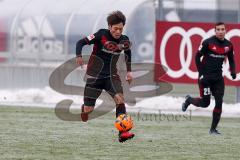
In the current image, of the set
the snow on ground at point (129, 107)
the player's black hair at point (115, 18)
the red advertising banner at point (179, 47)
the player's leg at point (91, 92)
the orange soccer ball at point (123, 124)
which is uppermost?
the player's black hair at point (115, 18)

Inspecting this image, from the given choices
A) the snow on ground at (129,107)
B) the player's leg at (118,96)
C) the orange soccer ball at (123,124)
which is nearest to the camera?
the orange soccer ball at (123,124)

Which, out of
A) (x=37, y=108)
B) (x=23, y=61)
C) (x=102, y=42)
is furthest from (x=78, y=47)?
(x=23, y=61)

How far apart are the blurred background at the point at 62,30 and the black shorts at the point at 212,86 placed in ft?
20.9

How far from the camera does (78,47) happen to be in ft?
41.0

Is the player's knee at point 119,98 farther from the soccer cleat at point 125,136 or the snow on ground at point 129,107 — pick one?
the snow on ground at point 129,107

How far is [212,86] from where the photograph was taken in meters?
15.1

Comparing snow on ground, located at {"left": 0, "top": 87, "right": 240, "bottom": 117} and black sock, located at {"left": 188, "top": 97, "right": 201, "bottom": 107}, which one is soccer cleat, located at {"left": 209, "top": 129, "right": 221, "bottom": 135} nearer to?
black sock, located at {"left": 188, "top": 97, "right": 201, "bottom": 107}

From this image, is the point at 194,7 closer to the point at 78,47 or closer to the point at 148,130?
the point at 148,130

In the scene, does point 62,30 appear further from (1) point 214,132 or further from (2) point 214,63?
(1) point 214,132

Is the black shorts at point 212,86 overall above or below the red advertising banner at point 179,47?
above

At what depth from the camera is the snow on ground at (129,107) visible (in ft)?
66.9

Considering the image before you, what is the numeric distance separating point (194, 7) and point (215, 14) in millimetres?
590

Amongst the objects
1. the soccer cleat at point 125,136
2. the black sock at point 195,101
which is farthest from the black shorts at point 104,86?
the black sock at point 195,101

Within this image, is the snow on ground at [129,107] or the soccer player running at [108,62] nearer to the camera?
the soccer player running at [108,62]
